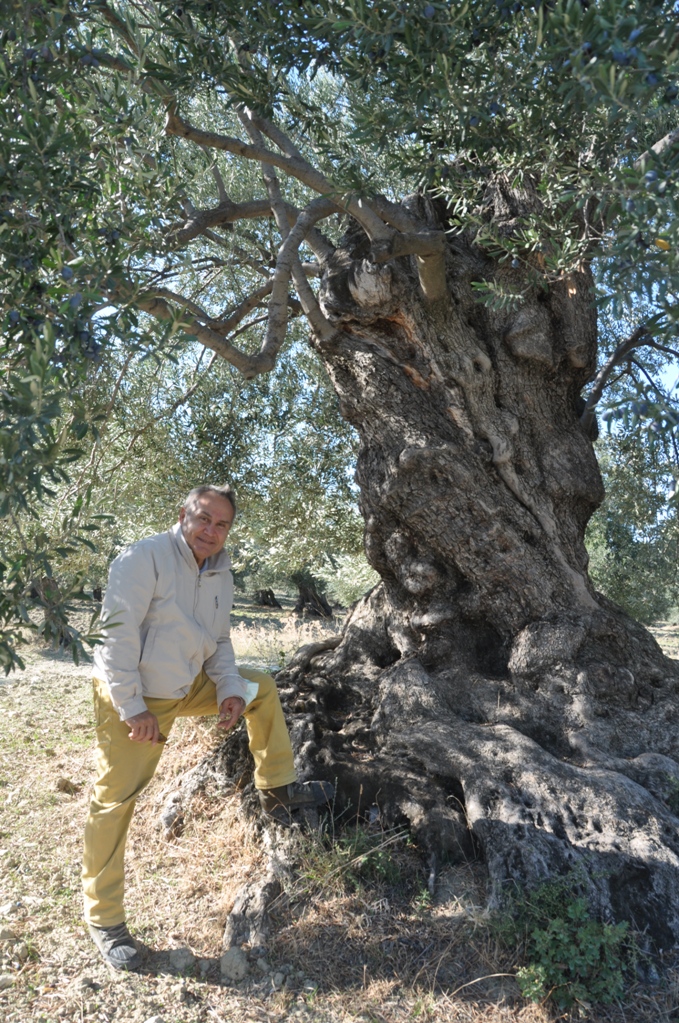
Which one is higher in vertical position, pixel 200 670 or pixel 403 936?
pixel 200 670

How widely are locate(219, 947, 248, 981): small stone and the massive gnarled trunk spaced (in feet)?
3.85

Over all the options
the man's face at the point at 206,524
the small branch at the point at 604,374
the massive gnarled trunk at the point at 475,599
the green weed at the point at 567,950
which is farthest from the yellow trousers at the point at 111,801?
the small branch at the point at 604,374

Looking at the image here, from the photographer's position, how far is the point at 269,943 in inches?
149

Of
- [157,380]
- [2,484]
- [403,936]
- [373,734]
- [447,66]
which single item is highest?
[447,66]

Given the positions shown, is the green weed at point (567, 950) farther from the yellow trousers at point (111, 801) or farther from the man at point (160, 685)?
the yellow trousers at point (111, 801)

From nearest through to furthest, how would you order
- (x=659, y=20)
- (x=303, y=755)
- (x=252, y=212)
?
1. (x=659, y=20)
2. (x=303, y=755)
3. (x=252, y=212)

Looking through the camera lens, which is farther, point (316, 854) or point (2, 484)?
point (316, 854)

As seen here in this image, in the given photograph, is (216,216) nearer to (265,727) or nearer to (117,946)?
(265,727)

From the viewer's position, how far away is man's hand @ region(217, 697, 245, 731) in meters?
4.23

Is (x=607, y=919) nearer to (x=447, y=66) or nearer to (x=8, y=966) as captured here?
(x=8, y=966)

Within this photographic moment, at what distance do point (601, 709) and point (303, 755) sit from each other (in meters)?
1.96

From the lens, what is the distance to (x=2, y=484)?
2484mm

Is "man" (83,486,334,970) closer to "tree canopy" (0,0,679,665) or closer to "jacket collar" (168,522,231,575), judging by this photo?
"jacket collar" (168,522,231,575)

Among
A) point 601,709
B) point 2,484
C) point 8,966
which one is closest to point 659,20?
point 2,484
